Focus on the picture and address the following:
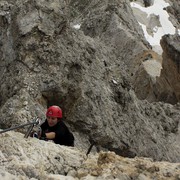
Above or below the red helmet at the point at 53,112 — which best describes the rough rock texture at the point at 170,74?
below

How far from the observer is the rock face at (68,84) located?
614 inches

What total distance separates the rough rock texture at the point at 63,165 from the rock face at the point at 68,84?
18.9 feet

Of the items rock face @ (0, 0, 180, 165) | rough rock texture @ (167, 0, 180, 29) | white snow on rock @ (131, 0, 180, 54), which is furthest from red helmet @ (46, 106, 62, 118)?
rough rock texture @ (167, 0, 180, 29)

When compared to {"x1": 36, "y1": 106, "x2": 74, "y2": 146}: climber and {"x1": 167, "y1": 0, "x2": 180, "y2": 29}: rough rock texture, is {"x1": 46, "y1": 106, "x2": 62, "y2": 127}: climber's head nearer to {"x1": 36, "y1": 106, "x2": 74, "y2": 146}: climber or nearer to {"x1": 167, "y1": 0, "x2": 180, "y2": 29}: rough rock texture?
{"x1": 36, "y1": 106, "x2": 74, "y2": 146}: climber

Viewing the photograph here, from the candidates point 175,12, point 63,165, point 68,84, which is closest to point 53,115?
point 63,165

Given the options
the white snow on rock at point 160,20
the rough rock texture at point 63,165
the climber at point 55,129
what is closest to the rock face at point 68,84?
the climber at point 55,129

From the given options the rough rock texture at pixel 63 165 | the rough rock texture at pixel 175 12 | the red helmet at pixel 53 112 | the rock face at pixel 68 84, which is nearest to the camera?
the rough rock texture at pixel 63 165

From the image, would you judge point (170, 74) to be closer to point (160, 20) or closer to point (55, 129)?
point (160, 20)

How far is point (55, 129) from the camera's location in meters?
10.1

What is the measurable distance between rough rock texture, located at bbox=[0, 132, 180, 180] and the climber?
45.1 inches

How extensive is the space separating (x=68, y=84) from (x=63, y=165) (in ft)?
27.1

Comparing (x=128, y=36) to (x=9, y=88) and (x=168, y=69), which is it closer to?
(x=168, y=69)

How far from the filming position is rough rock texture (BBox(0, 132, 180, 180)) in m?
7.53

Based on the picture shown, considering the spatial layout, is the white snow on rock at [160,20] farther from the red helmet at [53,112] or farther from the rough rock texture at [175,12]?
the red helmet at [53,112]
